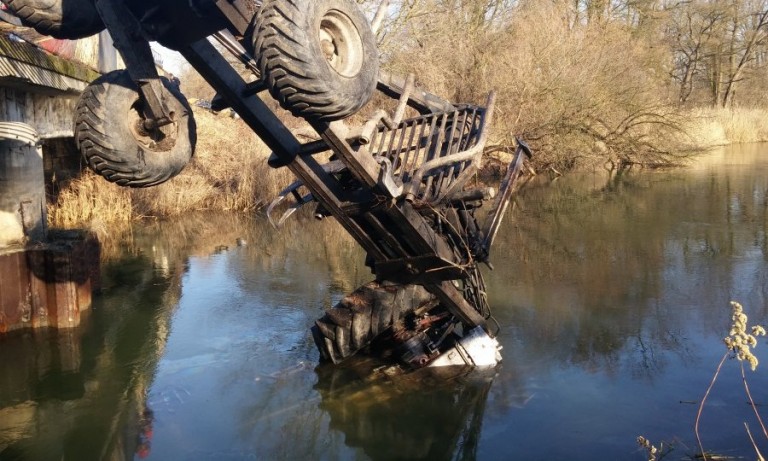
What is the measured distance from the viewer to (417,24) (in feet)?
78.4

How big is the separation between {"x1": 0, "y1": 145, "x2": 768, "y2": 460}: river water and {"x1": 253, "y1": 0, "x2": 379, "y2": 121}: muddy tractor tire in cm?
326

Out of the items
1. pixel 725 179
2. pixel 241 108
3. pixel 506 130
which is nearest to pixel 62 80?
pixel 241 108

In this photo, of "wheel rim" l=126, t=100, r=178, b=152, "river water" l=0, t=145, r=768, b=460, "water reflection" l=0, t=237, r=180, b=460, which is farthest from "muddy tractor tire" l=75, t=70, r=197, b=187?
"water reflection" l=0, t=237, r=180, b=460

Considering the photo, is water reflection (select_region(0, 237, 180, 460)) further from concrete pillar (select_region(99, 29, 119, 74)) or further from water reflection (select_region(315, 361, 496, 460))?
concrete pillar (select_region(99, 29, 119, 74))

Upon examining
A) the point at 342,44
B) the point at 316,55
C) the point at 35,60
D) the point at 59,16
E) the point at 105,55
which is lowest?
the point at 316,55

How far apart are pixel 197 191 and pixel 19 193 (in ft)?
32.8

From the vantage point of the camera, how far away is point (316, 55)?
3.88 meters

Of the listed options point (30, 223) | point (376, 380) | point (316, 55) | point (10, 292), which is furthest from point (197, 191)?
point (316, 55)

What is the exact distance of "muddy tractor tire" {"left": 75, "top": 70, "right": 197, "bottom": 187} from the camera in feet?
14.6

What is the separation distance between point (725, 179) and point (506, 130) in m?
6.39

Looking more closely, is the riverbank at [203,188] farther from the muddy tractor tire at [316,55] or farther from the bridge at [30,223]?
the muddy tractor tire at [316,55]

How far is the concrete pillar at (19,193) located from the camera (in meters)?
8.72

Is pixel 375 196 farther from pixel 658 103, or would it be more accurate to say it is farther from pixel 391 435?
pixel 658 103

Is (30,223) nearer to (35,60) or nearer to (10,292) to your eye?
(10,292)
